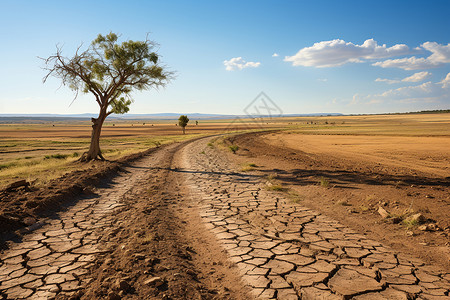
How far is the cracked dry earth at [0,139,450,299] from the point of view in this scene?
3332 millimetres

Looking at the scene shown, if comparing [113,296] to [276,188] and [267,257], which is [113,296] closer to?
[267,257]

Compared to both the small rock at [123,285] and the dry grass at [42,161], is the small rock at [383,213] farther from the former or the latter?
the dry grass at [42,161]

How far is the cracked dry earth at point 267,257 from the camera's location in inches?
131

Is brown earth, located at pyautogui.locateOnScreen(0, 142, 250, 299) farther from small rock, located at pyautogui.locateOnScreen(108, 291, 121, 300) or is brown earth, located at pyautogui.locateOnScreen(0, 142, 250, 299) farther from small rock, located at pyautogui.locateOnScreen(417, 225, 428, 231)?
small rock, located at pyautogui.locateOnScreen(417, 225, 428, 231)

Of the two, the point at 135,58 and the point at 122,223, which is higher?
the point at 135,58

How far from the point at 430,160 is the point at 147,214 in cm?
1583

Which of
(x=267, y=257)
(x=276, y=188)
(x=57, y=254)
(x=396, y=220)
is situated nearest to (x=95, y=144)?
(x=276, y=188)

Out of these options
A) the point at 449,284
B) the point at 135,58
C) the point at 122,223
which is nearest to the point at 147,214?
the point at 122,223

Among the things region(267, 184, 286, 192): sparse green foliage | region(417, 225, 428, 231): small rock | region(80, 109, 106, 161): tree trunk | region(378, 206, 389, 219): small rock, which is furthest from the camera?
region(80, 109, 106, 161): tree trunk

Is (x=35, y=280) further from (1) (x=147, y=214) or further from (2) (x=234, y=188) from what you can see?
(2) (x=234, y=188)

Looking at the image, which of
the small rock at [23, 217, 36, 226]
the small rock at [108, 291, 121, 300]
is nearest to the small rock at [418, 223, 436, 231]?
the small rock at [108, 291, 121, 300]

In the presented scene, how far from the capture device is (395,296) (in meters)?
3.17

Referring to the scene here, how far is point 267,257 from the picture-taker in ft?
13.8

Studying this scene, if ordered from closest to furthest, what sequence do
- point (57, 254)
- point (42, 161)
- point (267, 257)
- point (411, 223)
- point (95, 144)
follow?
1. point (267, 257)
2. point (57, 254)
3. point (411, 223)
4. point (95, 144)
5. point (42, 161)
